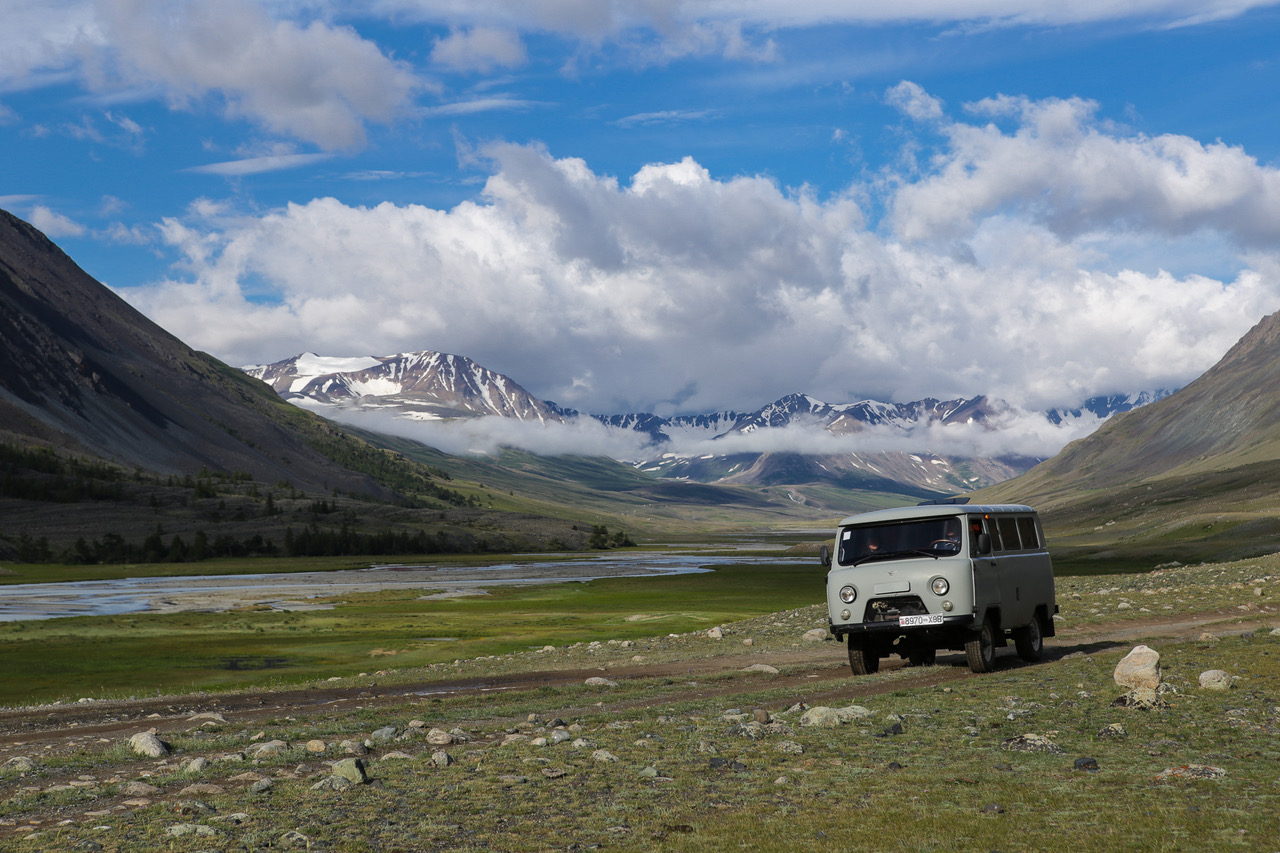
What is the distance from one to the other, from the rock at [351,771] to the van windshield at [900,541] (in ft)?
50.5

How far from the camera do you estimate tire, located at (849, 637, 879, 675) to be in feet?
88.5

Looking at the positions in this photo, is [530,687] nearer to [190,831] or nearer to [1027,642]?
[1027,642]

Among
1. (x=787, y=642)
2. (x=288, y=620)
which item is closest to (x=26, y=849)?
(x=787, y=642)

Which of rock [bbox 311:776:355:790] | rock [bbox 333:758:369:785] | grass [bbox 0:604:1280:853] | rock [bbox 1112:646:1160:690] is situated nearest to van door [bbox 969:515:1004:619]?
grass [bbox 0:604:1280:853]

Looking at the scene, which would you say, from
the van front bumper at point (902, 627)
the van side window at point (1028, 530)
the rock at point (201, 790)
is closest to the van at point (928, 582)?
the van front bumper at point (902, 627)

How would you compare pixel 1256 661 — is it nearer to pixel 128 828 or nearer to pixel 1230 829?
pixel 1230 829

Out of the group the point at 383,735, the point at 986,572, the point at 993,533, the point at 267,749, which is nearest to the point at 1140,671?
the point at 986,572

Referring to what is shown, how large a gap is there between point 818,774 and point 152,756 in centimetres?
1201

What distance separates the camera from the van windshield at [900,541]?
25.7 metres

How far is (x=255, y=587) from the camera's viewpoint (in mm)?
140750

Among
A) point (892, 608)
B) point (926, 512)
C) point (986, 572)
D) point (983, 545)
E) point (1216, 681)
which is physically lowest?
point (1216, 681)

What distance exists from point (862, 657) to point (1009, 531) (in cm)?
570

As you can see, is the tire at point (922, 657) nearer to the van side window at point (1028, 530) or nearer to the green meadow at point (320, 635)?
the van side window at point (1028, 530)

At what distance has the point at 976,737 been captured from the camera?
17188 millimetres
